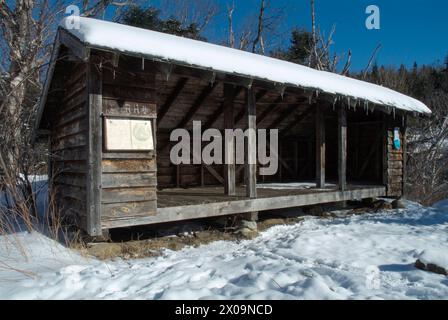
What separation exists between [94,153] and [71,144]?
1.27 meters

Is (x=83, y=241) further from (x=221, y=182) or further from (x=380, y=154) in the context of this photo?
(x=380, y=154)

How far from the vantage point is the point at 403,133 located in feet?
34.1

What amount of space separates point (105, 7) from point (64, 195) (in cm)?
1043

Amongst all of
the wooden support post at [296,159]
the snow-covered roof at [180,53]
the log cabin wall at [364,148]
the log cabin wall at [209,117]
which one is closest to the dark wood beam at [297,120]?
the log cabin wall at [209,117]

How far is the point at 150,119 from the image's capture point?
537 centimetres

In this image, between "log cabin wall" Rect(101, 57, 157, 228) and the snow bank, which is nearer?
the snow bank

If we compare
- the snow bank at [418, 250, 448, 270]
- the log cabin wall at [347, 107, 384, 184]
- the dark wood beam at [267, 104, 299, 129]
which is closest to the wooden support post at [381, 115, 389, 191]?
the log cabin wall at [347, 107, 384, 184]

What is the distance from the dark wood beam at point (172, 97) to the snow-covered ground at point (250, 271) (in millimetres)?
3615

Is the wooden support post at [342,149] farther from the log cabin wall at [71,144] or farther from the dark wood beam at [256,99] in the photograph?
the log cabin wall at [71,144]

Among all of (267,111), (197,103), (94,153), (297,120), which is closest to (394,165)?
(297,120)

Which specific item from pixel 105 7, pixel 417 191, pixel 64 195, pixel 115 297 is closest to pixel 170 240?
pixel 64 195

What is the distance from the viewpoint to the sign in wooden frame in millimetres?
4980

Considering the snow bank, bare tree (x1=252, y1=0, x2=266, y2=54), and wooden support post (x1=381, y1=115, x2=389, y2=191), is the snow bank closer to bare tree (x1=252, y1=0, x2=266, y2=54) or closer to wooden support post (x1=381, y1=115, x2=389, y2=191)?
wooden support post (x1=381, y1=115, x2=389, y2=191)

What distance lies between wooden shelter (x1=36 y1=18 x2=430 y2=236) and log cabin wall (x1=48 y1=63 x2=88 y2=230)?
2cm
